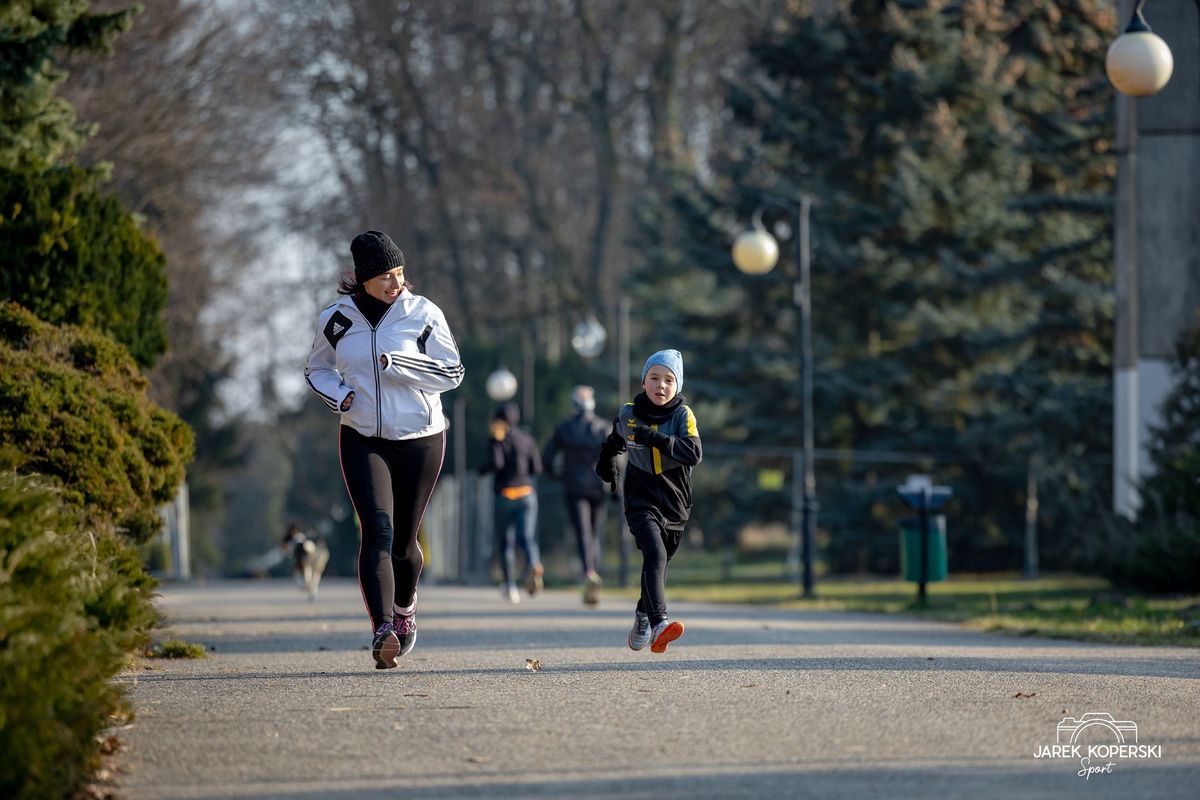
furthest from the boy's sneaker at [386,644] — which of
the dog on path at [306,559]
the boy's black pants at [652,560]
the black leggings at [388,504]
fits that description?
the dog on path at [306,559]

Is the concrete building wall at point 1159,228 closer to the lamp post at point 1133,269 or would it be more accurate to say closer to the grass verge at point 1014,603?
the lamp post at point 1133,269

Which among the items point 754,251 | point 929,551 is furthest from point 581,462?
point 754,251

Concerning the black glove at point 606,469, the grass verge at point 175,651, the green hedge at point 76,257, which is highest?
the green hedge at point 76,257

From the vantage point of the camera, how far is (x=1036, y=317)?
2906 centimetres

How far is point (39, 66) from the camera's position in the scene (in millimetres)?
13867

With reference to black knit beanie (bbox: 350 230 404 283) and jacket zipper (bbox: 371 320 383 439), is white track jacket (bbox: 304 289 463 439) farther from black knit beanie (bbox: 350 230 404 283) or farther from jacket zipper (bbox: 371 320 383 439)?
black knit beanie (bbox: 350 230 404 283)

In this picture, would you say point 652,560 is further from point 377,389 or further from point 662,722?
point 662,722

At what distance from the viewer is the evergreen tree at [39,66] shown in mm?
13828

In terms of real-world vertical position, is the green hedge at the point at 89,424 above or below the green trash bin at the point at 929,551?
above

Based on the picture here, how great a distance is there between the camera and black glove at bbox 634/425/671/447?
969cm

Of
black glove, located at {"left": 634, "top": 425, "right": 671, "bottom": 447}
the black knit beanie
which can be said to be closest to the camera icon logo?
black glove, located at {"left": 634, "top": 425, "right": 671, "bottom": 447}

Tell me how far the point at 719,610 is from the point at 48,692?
12.4 m

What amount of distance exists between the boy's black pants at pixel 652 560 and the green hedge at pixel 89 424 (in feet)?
10.1

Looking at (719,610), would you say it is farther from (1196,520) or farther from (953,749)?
(953,749)
